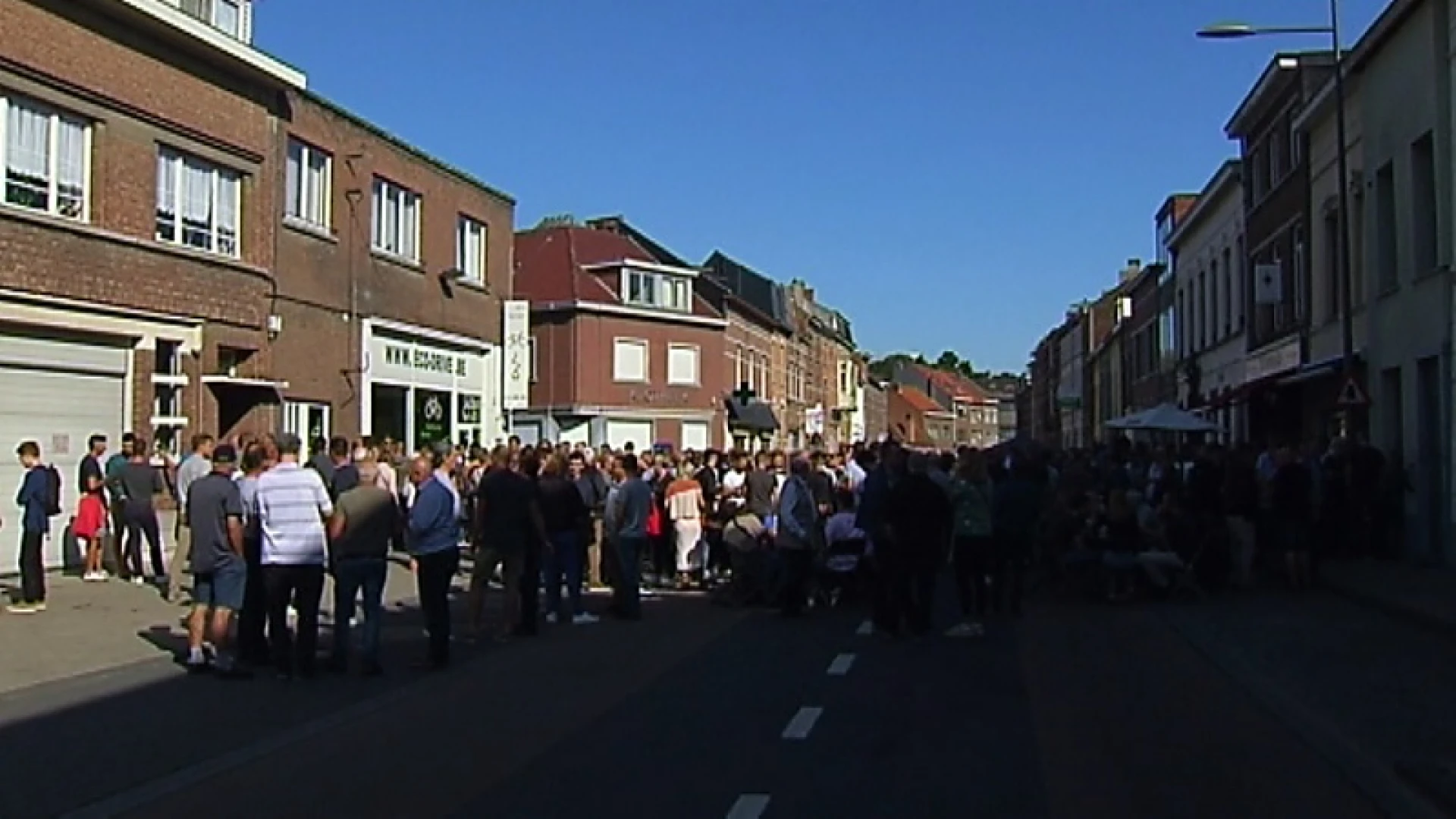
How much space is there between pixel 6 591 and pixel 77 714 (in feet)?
28.0

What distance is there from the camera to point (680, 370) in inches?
2253

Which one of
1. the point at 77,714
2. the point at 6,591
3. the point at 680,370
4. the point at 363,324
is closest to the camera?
the point at 77,714

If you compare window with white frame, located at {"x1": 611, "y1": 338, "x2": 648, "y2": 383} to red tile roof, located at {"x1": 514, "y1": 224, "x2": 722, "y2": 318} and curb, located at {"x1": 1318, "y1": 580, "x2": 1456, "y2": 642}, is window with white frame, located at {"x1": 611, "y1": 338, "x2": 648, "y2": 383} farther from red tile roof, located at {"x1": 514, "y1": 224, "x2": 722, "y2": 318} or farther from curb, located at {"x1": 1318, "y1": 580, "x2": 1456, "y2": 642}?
curb, located at {"x1": 1318, "y1": 580, "x2": 1456, "y2": 642}

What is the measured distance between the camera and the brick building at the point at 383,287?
27.6 m

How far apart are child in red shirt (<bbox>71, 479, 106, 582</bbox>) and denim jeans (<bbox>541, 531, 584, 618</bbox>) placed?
5869 mm

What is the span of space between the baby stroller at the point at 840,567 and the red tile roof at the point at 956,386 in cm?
14627

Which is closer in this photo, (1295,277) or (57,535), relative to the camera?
(57,535)

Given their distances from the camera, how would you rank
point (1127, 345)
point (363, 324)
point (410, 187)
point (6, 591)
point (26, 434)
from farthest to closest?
point (1127, 345) → point (410, 187) → point (363, 324) → point (26, 434) → point (6, 591)

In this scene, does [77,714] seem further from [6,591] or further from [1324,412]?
[1324,412]

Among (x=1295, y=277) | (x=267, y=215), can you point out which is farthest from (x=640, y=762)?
(x=1295, y=277)

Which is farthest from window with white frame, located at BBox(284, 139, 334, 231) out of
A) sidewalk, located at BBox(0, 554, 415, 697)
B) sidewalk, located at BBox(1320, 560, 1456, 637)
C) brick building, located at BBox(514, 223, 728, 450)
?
brick building, located at BBox(514, 223, 728, 450)

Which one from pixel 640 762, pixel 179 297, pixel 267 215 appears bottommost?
pixel 640 762

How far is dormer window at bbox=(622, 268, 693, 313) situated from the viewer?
55875 mm

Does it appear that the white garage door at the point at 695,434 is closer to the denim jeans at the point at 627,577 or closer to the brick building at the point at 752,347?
the brick building at the point at 752,347
